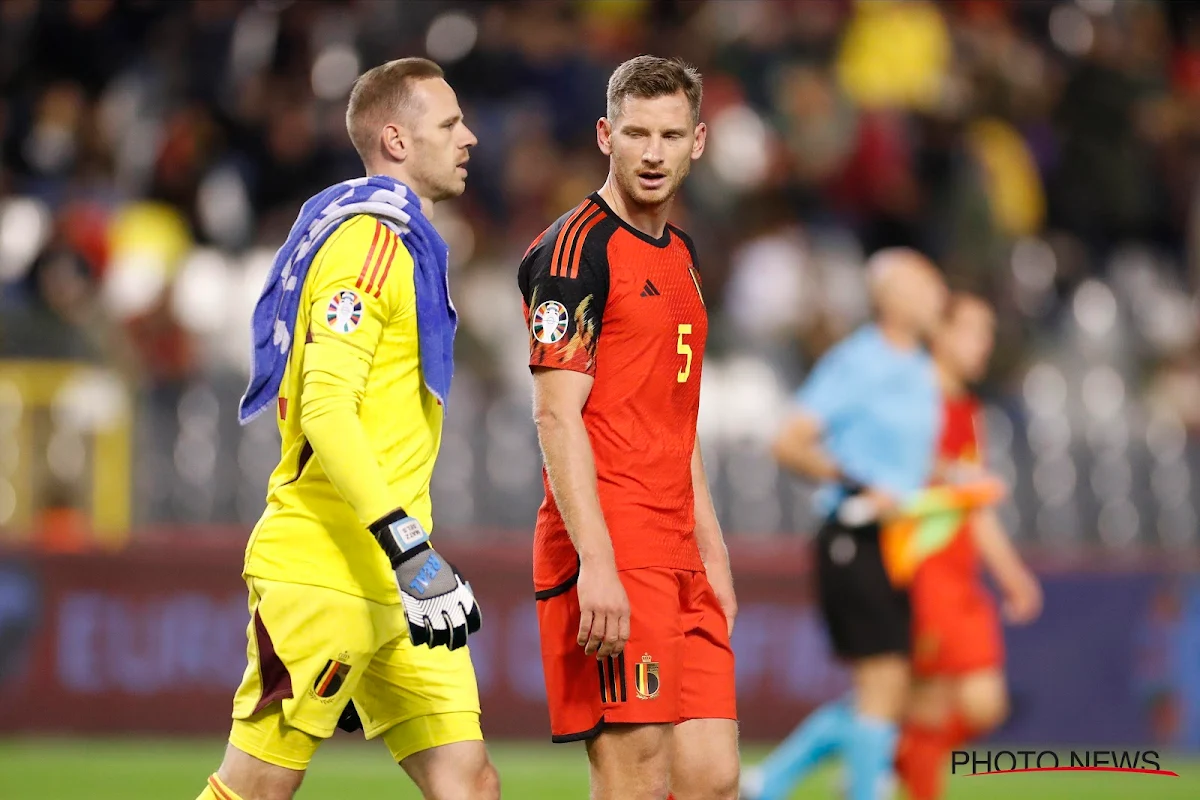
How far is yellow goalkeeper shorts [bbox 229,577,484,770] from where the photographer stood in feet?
15.6

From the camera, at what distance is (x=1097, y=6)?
1678 centimetres

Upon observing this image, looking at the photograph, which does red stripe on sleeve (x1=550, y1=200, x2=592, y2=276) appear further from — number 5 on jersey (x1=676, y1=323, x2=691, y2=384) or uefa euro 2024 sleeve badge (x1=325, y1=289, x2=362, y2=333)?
uefa euro 2024 sleeve badge (x1=325, y1=289, x2=362, y2=333)

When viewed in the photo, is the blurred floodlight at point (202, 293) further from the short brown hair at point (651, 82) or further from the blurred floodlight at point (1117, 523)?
the short brown hair at point (651, 82)

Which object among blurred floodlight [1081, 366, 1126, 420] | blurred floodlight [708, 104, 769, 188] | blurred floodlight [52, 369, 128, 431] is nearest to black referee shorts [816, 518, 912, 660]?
blurred floodlight [52, 369, 128, 431]

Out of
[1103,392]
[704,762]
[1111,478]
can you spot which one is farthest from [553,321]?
[1103,392]

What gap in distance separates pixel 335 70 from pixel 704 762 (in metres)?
9.90

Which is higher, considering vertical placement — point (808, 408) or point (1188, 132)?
point (1188, 132)

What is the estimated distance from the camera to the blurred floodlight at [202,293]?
11.5 m

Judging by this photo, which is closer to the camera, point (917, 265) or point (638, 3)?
point (917, 265)

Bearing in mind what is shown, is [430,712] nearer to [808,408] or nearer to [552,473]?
[552,473]

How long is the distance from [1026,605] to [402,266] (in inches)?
180

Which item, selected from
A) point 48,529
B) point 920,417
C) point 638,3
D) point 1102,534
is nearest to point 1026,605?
point 920,417

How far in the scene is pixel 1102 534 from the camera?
1216cm

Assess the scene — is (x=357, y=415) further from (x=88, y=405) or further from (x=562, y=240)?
(x=88, y=405)
